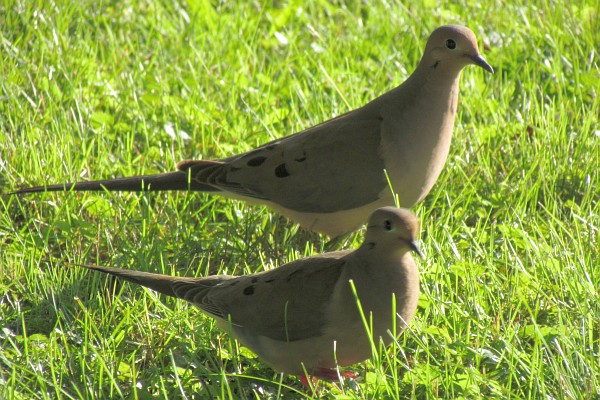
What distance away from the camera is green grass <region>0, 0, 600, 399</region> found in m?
3.46

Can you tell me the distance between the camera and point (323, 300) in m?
3.41

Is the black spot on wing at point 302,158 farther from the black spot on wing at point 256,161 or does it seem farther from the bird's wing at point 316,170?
the black spot on wing at point 256,161

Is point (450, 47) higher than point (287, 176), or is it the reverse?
point (450, 47)

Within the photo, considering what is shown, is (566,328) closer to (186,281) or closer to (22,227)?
(186,281)

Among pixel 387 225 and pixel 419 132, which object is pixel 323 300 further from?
pixel 419 132

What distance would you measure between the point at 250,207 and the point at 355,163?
0.75 meters

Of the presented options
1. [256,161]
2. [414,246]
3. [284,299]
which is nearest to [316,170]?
[256,161]

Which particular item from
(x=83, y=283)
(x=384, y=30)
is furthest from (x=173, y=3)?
(x=83, y=283)

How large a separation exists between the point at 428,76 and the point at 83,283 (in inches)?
70.3

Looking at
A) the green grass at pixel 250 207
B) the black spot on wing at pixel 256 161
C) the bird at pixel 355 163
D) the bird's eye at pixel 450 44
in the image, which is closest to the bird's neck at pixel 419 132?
the bird at pixel 355 163

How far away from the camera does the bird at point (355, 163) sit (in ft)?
13.8

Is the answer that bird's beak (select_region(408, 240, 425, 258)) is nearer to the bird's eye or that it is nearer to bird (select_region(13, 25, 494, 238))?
bird (select_region(13, 25, 494, 238))

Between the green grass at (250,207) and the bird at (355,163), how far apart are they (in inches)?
8.7

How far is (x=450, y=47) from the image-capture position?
4312mm
